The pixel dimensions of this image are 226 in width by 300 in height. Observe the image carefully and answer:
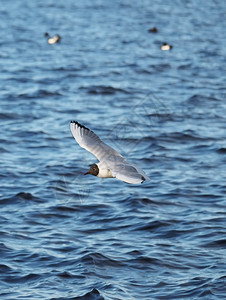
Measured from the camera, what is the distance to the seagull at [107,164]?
29.4 feet

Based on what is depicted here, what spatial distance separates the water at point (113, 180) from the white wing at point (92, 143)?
97.1 inches

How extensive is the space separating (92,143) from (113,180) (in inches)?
268

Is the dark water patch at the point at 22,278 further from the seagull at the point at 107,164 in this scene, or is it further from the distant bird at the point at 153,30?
the distant bird at the point at 153,30

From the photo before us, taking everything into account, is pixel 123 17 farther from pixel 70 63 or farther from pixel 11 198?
pixel 11 198

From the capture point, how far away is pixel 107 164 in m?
9.70

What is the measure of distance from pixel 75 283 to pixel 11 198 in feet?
14.0

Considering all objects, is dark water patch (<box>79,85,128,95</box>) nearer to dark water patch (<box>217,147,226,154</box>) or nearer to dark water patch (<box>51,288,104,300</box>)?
dark water patch (<box>217,147,226,154</box>)

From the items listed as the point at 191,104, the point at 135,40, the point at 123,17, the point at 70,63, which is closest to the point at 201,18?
the point at 123,17

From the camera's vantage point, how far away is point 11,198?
599 inches

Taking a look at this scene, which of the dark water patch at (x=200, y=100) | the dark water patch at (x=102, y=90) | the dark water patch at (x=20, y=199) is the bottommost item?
the dark water patch at (x=20, y=199)

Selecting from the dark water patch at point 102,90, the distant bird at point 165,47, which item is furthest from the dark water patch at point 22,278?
the distant bird at point 165,47

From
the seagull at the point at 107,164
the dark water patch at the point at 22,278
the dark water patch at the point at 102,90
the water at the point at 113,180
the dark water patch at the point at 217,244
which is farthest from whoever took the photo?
the dark water patch at the point at 102,90

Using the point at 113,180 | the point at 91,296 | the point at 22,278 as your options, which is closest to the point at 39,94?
the point at 113,180

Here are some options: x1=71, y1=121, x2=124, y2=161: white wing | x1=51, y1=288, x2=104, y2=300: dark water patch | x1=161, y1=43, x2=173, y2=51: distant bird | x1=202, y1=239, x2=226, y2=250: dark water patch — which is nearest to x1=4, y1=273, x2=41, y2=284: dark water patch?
x1=51, y1=288, x2=104, y2=300: dark water patch
